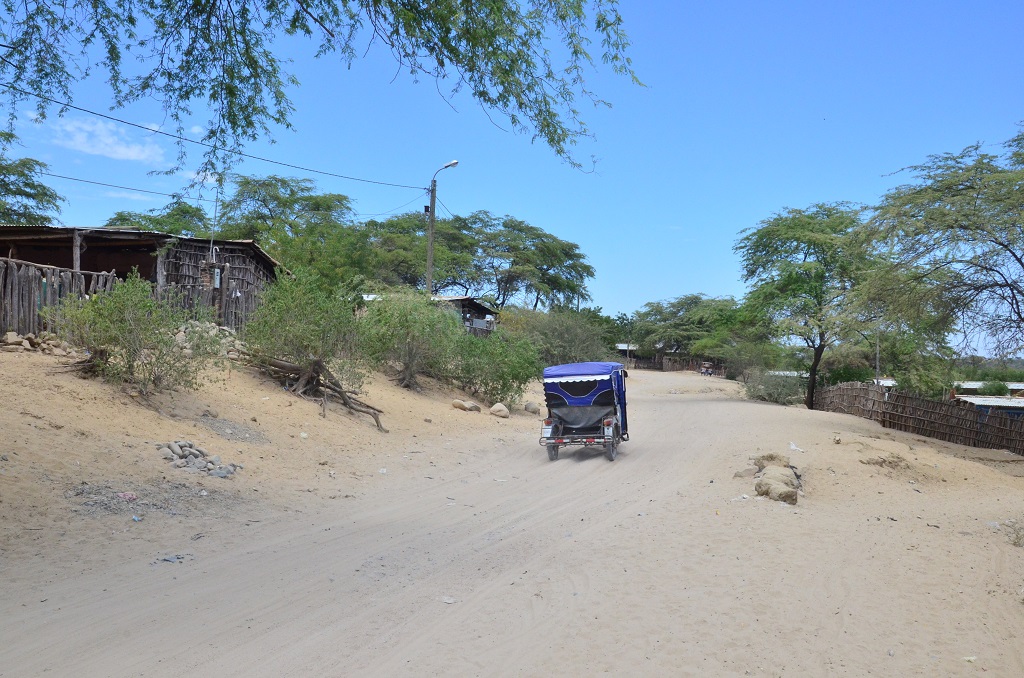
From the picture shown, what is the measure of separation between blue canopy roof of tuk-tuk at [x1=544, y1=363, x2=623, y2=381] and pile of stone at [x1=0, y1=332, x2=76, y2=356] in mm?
8528

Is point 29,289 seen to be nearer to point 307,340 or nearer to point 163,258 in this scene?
point 307,340

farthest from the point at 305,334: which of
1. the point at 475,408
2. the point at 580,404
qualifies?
the point at 475,408

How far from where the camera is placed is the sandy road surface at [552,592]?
458 centimetres

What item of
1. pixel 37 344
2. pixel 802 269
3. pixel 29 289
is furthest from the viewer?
pixel 802 269

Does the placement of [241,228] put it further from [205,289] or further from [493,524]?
[493,524]

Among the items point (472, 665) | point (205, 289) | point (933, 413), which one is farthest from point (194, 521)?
point (933, 413)

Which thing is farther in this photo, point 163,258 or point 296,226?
point 296,226

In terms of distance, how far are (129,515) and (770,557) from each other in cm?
666

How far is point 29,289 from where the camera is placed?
39.9 feet

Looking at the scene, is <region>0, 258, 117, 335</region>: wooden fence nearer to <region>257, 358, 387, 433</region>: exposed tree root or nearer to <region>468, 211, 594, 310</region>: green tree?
<region>257, 358, 387, 433</region>: exposed tree root

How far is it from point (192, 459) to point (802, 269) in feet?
85.6

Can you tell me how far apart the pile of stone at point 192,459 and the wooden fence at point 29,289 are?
350cm

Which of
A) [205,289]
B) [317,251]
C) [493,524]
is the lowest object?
[493,524]

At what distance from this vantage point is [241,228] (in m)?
36.1
